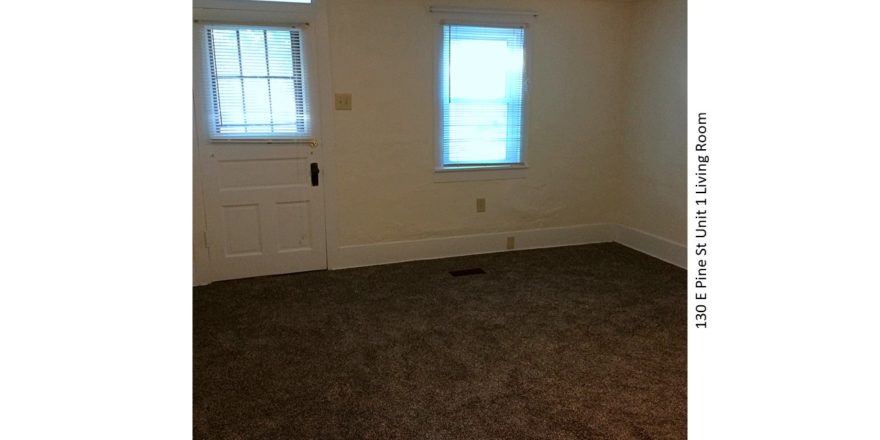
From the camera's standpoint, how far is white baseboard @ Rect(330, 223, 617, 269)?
4148 mm

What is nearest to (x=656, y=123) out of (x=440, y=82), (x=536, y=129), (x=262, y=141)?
(x=536, y=129)

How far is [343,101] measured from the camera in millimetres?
3852

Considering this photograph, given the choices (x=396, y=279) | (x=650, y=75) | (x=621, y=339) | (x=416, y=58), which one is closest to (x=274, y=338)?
(x=396, y=279)

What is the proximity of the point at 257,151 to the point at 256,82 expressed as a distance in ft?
1.61

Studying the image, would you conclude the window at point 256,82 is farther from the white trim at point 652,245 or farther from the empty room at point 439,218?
the white trim at point 652,245

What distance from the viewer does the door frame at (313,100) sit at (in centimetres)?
349

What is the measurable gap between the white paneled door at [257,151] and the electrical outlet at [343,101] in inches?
7.4

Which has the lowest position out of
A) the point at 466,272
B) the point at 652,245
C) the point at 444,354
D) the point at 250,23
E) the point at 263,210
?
the point at 444,354

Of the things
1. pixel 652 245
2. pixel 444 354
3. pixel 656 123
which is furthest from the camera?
pixel 652 245

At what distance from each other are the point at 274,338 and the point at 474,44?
274 cm

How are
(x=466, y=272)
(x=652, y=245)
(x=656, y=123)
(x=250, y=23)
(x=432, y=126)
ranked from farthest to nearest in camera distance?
(x=652, y=245) < (x=656, y=123) < (x=432, y=126) < (x=466, y=272) < (x=250, y=23)

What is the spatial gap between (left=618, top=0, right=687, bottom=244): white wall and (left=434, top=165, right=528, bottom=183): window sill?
1052mm

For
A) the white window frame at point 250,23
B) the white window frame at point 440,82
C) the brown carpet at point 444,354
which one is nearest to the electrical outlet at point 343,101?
the white window frame at point 250,23

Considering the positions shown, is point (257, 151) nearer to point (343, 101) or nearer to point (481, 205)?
point (343, 101)
